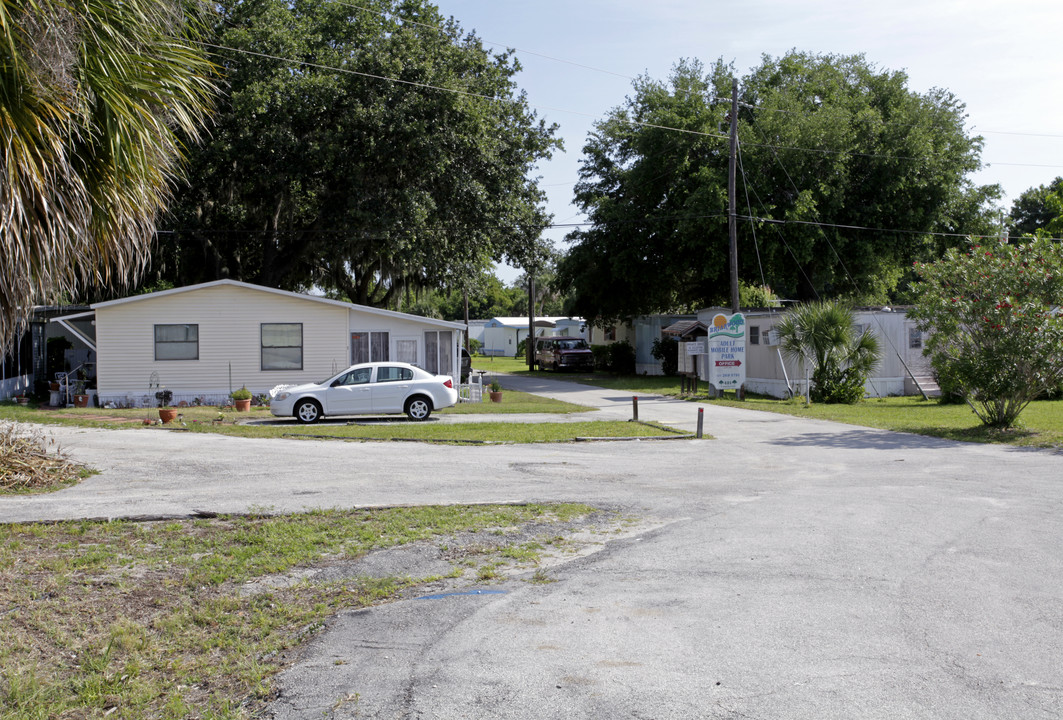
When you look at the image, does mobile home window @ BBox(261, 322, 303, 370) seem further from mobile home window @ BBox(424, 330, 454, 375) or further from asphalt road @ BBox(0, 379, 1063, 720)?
asphalt road @ BBox(0, 379, 1063, 720)

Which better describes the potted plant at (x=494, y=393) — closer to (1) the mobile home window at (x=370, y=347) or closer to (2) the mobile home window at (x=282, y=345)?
(1) the mobile home window at (x=370, y=347)

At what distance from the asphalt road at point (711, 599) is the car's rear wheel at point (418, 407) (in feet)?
25.6

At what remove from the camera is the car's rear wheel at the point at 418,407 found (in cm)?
2103

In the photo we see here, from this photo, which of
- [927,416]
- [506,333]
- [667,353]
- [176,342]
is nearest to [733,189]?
[927,416]

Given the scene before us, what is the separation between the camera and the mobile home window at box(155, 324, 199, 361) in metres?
24.7

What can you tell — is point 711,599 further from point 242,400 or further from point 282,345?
point 282,345

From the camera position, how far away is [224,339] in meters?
24.9

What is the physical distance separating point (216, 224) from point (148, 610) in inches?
1161

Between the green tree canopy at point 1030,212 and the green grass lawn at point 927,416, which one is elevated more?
the green tree canopy at point 1030,212

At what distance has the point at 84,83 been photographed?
683cm

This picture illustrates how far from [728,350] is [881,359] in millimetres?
7936

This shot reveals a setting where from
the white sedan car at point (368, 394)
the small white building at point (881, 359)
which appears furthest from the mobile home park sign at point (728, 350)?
the white sedan car at point (368, 394)

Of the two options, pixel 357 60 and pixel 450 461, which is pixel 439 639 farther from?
pixel 357 60

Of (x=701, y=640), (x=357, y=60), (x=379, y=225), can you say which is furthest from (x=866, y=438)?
(x=357, y=60)
